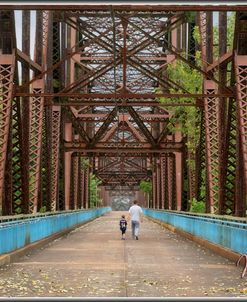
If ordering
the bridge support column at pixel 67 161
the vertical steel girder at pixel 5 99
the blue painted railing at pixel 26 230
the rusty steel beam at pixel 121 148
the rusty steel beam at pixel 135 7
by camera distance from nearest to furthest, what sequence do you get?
the blue painted railing at pixel 26 230 < the rusty steel beam at pixel 135 7 < the vertical steel girder at pixel 5 99 < the rusty steel beam at pixel 121 148 < the bridge support column at pixel 67 161

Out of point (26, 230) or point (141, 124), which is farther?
point (141, 124)

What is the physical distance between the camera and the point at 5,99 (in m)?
20.9

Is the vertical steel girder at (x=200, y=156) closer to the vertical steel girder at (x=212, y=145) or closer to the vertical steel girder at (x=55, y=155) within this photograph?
the vertical steel girder at (x=212, y=145)

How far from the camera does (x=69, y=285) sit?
11555 millimetres

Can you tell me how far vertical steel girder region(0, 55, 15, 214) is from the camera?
1973 cm

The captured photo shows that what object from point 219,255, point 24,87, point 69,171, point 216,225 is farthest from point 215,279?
point 69,171

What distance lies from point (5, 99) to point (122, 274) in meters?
9.14

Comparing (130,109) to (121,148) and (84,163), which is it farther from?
(84,163)

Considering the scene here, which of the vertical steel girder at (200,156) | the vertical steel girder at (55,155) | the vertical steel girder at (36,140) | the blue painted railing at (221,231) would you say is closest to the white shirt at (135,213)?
the blue painted railing at (221,231)

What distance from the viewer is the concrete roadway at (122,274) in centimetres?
1088

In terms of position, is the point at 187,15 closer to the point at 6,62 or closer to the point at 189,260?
the point at 6,62

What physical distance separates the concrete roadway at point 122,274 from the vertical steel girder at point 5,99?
8.84ft

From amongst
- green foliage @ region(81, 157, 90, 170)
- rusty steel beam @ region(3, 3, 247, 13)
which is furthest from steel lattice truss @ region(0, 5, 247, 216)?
green foliage @ region(81, 157, 90, 170)

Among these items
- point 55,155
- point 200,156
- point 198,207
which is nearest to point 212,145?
point 200,156
